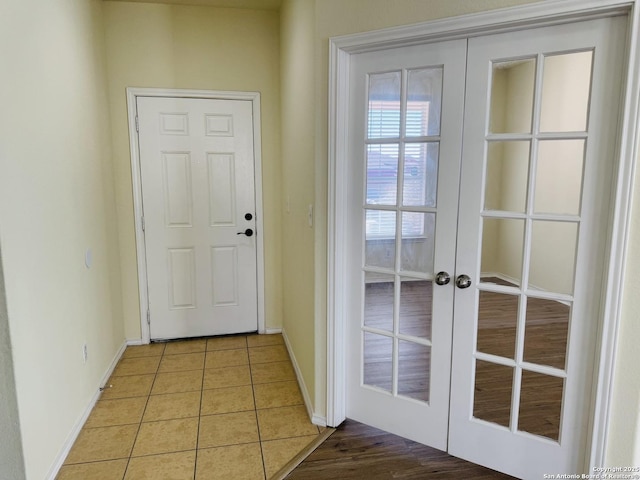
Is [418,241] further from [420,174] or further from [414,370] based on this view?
[414,370]

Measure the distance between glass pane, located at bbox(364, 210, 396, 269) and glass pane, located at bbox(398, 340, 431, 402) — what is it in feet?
1.40

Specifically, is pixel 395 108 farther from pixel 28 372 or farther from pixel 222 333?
pixel 222 333

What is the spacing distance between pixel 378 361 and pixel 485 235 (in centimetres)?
88

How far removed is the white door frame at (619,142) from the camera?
1.53 m

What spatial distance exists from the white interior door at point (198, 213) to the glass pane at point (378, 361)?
5.36 ft

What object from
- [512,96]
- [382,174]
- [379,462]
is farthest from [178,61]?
[379,462]

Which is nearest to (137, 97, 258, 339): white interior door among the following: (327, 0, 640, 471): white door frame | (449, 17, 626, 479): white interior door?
(327, 0, 640, 471): white door frame

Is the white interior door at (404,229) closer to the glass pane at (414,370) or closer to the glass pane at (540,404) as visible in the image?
the glass pane at (414,370)

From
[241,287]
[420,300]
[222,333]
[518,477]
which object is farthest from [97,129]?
[518,477]

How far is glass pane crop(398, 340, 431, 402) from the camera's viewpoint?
2.14m

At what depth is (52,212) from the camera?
208cm

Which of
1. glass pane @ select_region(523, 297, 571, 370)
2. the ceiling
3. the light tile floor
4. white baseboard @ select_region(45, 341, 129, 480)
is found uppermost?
the ceiling

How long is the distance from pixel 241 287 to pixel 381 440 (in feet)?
6.11

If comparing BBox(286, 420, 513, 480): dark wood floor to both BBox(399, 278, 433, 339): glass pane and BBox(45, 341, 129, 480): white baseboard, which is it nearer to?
BBox(399, 278, 433, 339): glass pane
